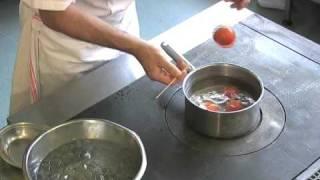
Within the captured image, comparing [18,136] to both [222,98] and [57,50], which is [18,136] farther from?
[222,98]

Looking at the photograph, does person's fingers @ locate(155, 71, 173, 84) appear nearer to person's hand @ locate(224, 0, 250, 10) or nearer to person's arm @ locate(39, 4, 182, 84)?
person's arm @ locate(39, 4, 182, 84)

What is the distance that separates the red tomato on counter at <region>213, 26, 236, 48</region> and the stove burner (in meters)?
0.14

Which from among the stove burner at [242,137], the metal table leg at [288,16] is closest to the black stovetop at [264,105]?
the stove burner at [242,137]

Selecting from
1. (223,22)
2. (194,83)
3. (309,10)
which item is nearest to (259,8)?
(309,10)

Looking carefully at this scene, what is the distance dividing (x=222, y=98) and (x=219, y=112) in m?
0.10

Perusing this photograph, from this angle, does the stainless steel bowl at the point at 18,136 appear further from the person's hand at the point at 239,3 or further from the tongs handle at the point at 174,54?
the person's hand at the point at 239,3

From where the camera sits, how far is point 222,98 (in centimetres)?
95

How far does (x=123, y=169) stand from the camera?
2.65ft

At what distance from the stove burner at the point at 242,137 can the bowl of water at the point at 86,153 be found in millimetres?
119

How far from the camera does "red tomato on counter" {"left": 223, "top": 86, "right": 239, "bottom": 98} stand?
37.5 inches

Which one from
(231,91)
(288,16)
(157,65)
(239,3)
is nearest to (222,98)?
(231,91)

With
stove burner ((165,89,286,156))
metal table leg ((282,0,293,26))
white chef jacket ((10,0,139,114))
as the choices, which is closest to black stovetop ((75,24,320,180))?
stove burner ((165,89,286,156))

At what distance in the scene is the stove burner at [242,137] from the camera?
2.89 feet

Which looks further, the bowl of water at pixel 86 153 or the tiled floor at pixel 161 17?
the tiled floor at pixel 161 17
